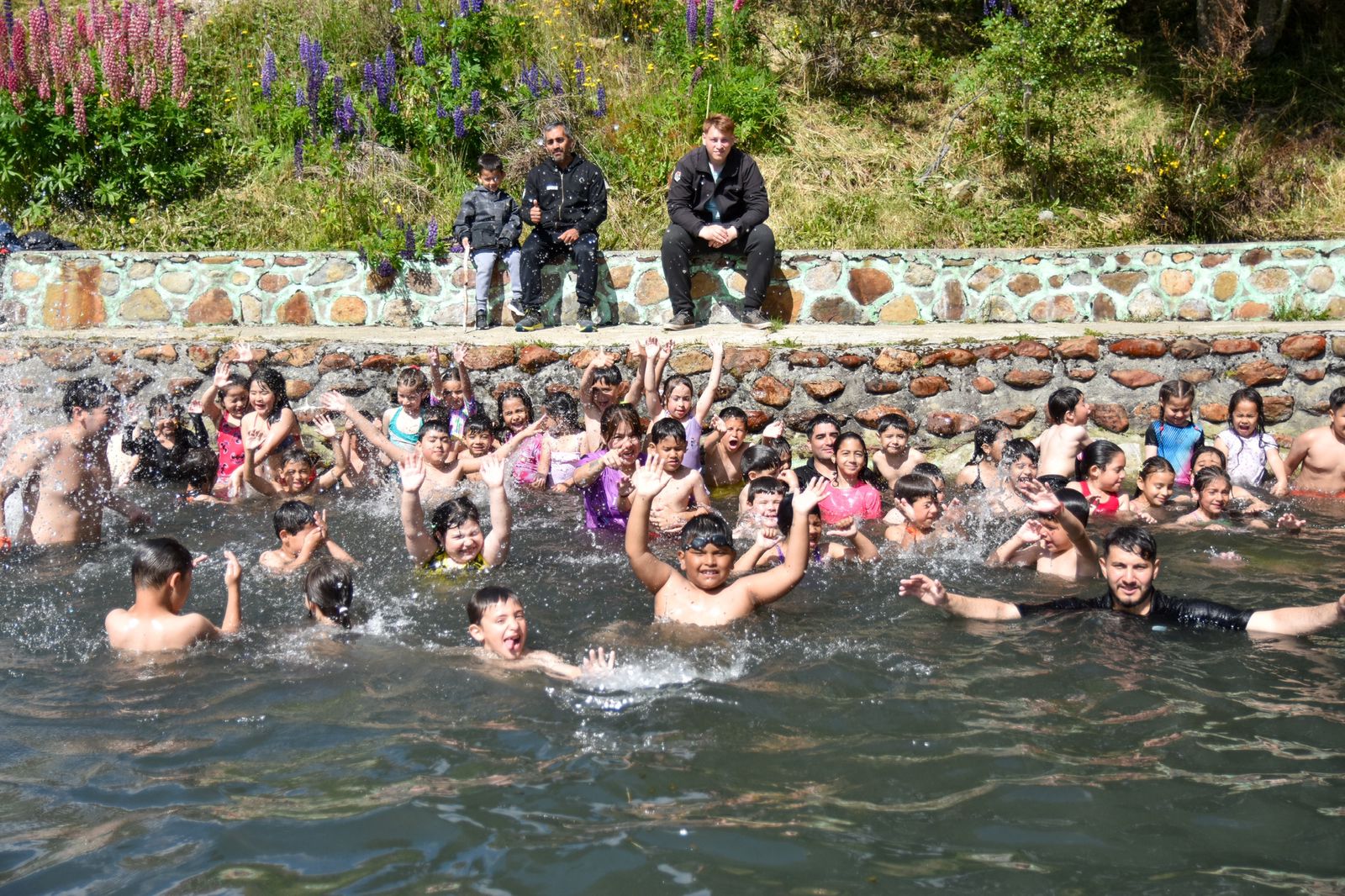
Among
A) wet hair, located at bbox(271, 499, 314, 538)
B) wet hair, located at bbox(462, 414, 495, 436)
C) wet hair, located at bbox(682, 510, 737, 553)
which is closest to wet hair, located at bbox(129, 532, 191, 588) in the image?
wet hair, located at bbox(271, 499, 314, 538)

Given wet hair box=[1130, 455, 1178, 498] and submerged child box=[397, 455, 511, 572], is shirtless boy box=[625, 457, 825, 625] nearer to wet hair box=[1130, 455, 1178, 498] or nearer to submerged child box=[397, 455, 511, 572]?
submerged child box=[397, 455, 511, 572]

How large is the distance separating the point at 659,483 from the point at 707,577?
2.54 ft

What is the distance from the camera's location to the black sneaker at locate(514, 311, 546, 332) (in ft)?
36.7

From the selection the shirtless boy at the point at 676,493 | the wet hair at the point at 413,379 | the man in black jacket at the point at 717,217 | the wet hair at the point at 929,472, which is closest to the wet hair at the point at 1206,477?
the wet hair at the point at 929,472

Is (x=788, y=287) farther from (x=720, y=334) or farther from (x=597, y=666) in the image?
(x=597, y=666)

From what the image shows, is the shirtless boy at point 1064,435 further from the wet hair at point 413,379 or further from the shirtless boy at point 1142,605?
the wet hair at point 413,379

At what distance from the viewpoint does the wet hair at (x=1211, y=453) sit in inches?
355

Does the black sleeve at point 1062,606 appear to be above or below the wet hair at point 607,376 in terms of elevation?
below

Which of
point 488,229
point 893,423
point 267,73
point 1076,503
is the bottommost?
point 1076,503

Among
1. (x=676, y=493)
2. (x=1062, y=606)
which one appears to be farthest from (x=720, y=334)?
(x=1062, y=606)

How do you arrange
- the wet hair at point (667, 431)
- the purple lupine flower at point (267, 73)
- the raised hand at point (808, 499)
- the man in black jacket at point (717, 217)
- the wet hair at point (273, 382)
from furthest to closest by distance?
the purple lupine flower at point (267, 73)
the man in black jacket at point (717, 217)
the wet hair at point (273, 382)
the wet hair at point (667, 431)
the raised hand at point (808, 499)

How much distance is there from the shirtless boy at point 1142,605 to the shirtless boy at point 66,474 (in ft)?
17.6

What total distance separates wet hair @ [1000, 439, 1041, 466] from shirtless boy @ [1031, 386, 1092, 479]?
0.17m

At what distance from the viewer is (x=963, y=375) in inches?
404
